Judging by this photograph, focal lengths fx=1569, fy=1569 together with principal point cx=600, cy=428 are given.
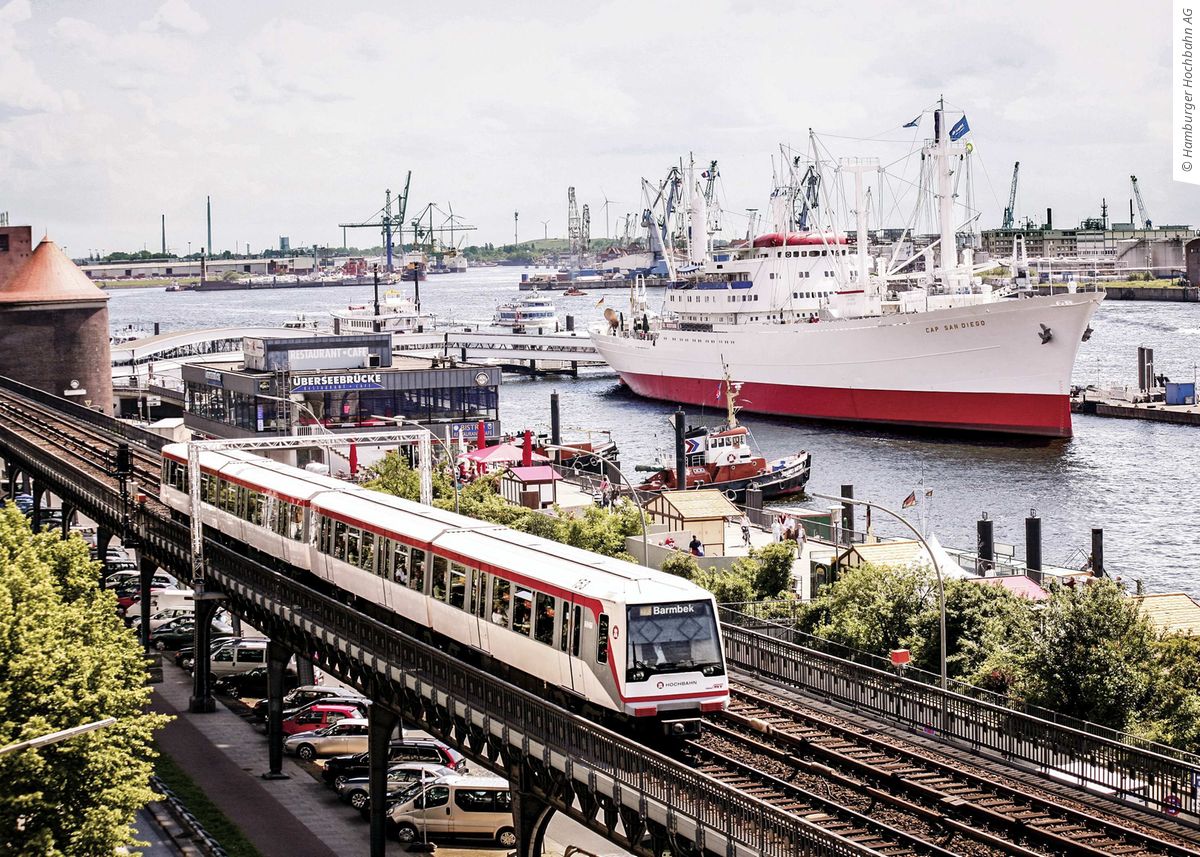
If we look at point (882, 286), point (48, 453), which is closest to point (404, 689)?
point (48, 453)

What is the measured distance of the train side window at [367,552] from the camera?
3369cm

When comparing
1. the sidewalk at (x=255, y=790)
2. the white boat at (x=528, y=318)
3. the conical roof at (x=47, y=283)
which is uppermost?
the conical roof at (x=47, y=283)

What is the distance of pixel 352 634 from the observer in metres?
31.8

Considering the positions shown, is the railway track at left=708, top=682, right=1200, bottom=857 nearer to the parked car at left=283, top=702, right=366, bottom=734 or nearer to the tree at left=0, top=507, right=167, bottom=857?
the tree at left=0, top=507, right=167, bottom=857

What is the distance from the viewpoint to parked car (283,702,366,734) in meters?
40.9

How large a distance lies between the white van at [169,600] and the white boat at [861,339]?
57.8 m

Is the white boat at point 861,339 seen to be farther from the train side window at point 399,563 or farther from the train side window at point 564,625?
the train side window at point 564,625

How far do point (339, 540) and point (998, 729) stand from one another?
16.0m

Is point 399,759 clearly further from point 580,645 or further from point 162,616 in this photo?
point 162,616

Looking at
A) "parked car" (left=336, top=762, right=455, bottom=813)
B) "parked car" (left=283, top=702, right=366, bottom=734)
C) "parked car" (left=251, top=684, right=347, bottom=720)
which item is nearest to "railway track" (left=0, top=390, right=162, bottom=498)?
"parked car" (left=251, top=684, right=347, bottom=720)

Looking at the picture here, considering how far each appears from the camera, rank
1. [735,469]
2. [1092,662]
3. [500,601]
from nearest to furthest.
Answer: [500,601] → [1092,662] → [735,469]

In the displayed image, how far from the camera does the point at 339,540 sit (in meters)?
35.6

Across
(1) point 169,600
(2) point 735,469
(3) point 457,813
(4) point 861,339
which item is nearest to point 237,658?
(1) point 169,600

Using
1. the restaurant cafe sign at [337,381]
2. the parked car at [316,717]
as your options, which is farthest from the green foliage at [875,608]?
the restaurant cafe sign at [337,381]
